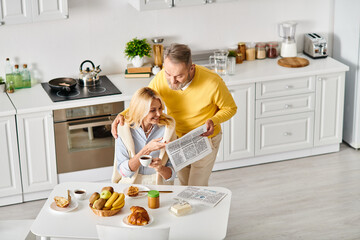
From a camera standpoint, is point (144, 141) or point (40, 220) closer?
point (40, 220)

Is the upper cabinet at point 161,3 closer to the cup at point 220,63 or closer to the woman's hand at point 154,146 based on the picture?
the cup at point 220,63

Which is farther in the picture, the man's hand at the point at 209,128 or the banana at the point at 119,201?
the man's hand at the point at 209,128

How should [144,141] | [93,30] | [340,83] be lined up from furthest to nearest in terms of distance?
[340,83] → [93,30] → [144,141]

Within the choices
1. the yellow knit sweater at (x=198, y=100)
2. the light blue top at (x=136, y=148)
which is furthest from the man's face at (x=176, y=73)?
the light blue top at (x=136, y=148)

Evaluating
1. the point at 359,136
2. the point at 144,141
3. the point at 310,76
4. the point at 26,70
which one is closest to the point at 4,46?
the point at 26,70

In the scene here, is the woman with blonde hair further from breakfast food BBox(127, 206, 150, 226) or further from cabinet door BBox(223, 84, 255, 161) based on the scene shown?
cabinet door BBox(223, 84, 255, 161)

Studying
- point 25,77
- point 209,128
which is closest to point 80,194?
point 209,128

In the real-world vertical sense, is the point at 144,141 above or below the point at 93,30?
below

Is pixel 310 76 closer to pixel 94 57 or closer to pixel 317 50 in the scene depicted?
pixel 317 50

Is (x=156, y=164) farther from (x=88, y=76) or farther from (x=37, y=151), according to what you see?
(x=88, y=76)

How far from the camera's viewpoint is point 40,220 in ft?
9.89

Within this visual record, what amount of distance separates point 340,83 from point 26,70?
2.87m

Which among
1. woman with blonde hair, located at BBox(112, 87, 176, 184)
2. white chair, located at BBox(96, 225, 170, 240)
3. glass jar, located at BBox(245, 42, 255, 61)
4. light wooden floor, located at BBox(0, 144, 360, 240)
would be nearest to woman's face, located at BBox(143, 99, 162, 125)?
woman with blonde hair, located at BBox(112, 87, 176, 184)

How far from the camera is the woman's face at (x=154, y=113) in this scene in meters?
3.34
